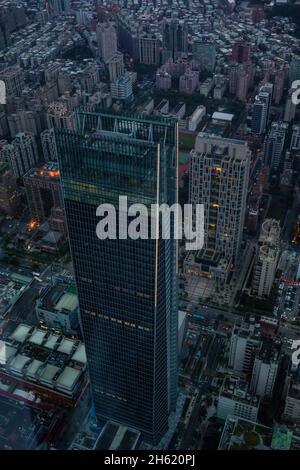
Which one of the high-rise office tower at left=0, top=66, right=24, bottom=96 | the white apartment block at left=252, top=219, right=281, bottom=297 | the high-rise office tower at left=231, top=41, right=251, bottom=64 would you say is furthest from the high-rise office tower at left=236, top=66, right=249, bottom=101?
the white apartment block at left=252, top=219, right=281, bottom=297

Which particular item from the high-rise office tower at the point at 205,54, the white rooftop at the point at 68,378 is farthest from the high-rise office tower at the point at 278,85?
the white rooftop at the point at 68,378

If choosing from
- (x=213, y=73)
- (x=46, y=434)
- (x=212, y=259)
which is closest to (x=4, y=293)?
(x=46, y=434)

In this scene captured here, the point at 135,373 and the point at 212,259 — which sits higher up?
the point at 212,259

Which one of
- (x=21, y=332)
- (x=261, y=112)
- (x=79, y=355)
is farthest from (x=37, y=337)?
(x=261, y=112)

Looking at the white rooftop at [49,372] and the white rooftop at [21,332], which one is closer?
the white rooftop at [49,372]

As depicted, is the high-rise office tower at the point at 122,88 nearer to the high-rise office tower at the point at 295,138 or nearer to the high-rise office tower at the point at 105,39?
the high-rise office tower at the point at 105,39

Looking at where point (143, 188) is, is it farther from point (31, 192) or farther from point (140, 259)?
point (31, 192)
